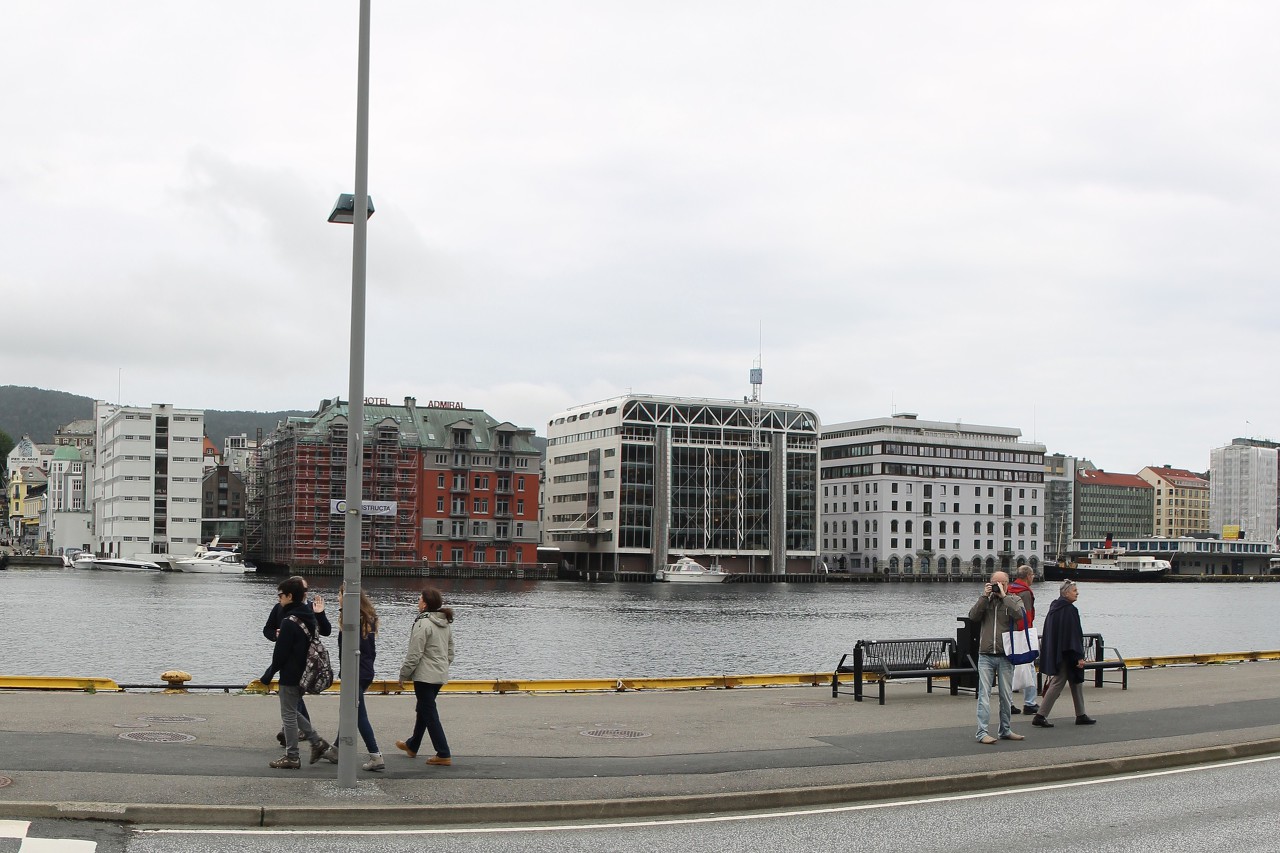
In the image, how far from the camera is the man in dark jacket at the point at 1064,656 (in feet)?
62.0

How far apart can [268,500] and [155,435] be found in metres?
16.3

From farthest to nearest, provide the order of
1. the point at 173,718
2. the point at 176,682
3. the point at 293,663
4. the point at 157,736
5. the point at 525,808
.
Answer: the point at 176,682, the point at 173,718, the point at 157,736, the point at 293,663, the point at 525,808

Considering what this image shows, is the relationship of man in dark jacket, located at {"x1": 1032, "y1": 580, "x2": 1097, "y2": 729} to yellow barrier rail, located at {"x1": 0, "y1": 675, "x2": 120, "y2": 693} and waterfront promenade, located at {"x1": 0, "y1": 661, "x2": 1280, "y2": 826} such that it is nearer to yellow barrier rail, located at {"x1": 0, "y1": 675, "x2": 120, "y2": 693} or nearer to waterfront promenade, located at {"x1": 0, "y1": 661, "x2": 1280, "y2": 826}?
waterfront promenade, located at {"x1": 0, "y1": 661, "x2": 1280, "y2": 826}

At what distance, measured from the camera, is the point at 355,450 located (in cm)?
1387

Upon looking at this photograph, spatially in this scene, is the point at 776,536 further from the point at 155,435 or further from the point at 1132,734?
the point at 1132,734

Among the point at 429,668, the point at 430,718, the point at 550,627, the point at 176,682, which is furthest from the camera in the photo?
the point at 550,627

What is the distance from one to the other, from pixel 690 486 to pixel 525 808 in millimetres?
170887

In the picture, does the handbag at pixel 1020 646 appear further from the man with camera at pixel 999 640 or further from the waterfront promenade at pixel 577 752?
the waterfront promenade at pixel 577 752

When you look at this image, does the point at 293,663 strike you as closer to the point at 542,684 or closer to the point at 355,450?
the point at 355,450

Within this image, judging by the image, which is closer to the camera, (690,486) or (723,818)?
(723,818)

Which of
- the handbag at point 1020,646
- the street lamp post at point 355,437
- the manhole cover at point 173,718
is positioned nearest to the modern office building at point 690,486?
the handbag at point 1020,646

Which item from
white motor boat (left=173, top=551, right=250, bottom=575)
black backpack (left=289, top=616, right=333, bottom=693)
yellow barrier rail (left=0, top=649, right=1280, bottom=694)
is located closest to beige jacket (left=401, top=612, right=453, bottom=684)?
black backpack (left=289, top=616, right=333, bottom=693)

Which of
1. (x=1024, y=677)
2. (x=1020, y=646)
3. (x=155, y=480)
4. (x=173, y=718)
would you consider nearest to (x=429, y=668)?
(x=173, y=718)

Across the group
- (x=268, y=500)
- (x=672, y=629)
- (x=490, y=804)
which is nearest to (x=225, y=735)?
(x=490, y=804)
